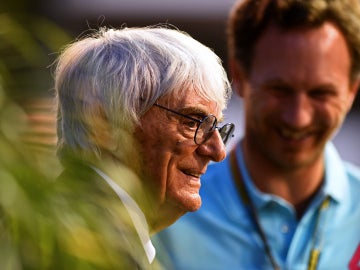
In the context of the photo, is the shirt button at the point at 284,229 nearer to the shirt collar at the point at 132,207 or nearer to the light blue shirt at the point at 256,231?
the light blue shirt at the point at 256,231

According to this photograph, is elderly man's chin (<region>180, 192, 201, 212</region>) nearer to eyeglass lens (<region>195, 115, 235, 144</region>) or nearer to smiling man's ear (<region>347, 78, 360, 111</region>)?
eyeglass lens (<region>195, 115, 235, 144</region>)

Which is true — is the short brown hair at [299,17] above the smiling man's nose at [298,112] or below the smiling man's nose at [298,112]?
above

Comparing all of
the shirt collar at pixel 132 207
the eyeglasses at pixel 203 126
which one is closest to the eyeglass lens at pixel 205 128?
the eyeglasses at pixel 203 126

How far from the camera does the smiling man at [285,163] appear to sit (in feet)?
16.5

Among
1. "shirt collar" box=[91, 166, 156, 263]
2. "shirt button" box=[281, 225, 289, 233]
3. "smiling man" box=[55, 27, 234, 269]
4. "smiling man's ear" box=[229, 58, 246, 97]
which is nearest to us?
"shirt collar" box=[91, 166, 156, 263]

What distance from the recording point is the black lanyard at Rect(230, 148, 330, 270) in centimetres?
501

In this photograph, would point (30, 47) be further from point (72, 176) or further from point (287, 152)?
point (287, 152)

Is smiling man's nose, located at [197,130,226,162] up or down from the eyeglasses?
down

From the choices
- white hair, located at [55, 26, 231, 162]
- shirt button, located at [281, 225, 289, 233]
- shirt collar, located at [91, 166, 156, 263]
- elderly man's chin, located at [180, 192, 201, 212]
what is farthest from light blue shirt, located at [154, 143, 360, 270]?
shirt collar, located at [91, 166, 156, 263]

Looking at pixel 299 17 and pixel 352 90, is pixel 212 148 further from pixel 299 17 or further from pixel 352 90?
pixel 352 90

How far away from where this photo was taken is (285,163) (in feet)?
17.2

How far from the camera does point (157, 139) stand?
3.30 meters

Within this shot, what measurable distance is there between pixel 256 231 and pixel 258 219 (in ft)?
0.23

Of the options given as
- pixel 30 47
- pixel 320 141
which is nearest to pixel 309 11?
pixel 320 141
